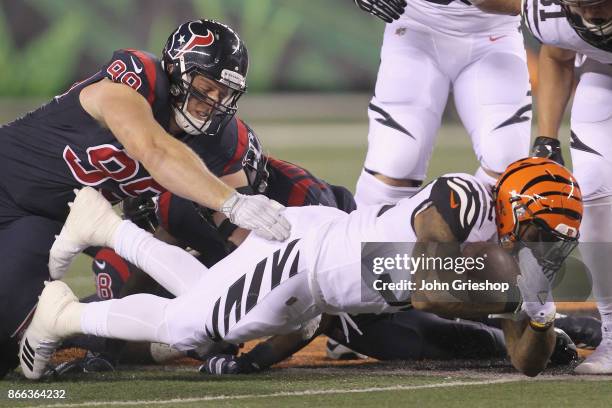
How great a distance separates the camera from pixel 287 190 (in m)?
5.51

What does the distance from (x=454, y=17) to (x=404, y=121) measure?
1.65 feet

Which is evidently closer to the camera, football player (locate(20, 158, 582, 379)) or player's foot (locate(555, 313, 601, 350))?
football player (locate(20, 158, 582, 379))

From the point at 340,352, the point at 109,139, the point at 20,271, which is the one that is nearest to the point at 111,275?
the point at 20,271

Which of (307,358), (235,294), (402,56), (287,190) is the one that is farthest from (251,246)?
(402,56)

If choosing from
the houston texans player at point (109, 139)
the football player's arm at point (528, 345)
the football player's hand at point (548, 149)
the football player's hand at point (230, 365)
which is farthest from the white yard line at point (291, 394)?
the football player's hand at point (548, 149)

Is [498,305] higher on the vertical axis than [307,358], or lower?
higher

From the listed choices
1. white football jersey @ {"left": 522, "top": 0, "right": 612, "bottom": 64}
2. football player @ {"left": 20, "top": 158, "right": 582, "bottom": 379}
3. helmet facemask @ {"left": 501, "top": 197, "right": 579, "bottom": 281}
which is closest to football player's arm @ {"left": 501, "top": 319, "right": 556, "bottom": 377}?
football player @ {"left": 20, "top": 158, "right": 582, "bottom": 379}

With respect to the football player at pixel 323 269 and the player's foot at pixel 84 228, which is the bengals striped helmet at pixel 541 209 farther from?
the player's foot at pixel 84 228

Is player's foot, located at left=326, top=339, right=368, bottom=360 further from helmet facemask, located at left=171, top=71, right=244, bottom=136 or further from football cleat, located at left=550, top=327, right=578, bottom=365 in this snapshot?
helmet facemask, located at left=171, top=71, right=244, bottom=136

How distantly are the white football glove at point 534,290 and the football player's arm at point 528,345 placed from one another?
0.05 m

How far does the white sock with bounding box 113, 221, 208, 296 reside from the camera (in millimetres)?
4477

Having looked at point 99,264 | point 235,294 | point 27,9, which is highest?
point 235,294

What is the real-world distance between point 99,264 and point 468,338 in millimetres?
1495

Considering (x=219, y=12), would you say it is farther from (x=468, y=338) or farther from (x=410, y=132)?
(x=468, y=338)
